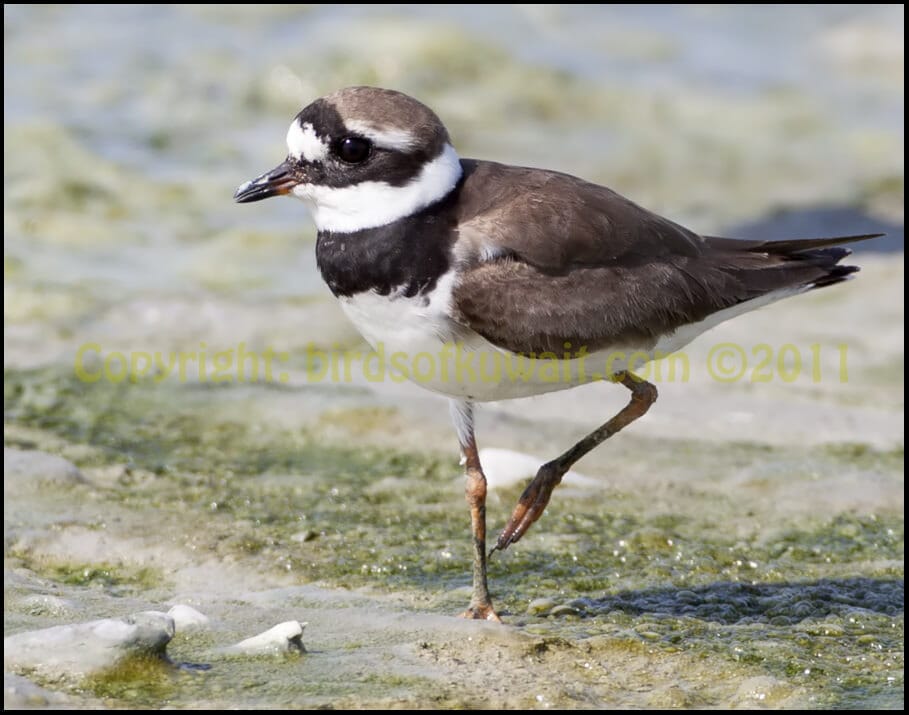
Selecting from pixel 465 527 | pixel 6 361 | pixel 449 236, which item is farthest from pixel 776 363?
pixel 6 361

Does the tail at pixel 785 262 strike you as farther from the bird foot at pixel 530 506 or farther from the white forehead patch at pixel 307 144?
the white forehead patch at pixel 307 144

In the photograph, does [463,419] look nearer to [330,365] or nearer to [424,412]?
[424,412]

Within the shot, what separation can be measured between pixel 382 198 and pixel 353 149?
192 mm

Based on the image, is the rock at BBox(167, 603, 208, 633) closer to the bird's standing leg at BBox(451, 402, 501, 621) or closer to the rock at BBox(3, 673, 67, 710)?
the rock at BBox(3, 673, 67, 710)

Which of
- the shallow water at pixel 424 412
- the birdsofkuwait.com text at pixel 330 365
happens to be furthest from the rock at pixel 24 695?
the birdsofkuwait.com text at pixel 330 365


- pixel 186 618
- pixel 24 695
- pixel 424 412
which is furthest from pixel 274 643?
pixel 424 412

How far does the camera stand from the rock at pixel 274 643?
3852 millimetres

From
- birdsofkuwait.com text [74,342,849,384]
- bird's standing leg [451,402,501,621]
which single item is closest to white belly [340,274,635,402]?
bird's standing leg [451,402,501,621]

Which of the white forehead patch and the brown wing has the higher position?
the white forehead patch

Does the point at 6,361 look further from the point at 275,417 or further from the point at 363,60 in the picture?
the point at 363,60

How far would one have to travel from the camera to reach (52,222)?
353 inches

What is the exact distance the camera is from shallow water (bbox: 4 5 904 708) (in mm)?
4137

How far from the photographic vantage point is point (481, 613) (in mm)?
4375

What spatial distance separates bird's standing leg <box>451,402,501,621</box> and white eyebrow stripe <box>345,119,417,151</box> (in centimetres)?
94
